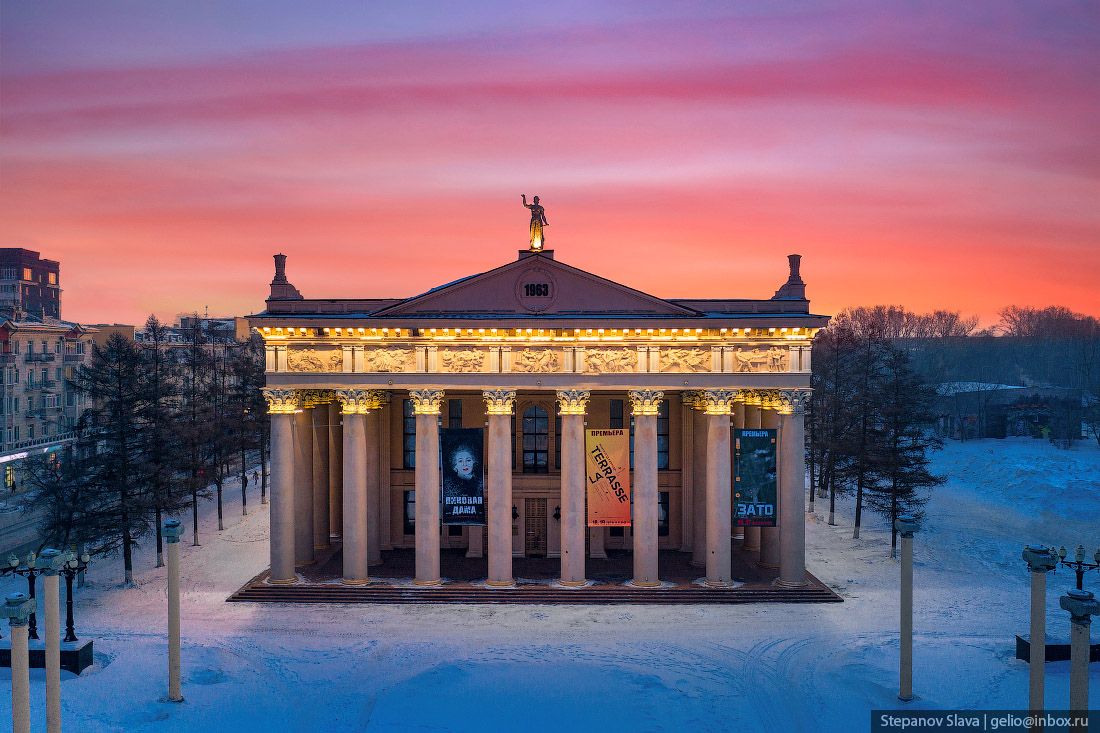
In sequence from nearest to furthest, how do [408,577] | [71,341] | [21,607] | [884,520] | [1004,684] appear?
1. [21,607]
2. [1004,684]
3. [408,577]
4. [884,520]
5. [71,341]

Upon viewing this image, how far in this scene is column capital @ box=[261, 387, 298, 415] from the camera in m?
26.8

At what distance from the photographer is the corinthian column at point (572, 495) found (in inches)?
1058

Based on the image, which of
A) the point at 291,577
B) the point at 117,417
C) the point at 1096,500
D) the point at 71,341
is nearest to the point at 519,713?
the point at 291,577

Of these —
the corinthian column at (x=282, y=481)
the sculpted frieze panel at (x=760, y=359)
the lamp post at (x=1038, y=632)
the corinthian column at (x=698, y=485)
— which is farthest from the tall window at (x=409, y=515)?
the lamp post at (x=1038, y=632)

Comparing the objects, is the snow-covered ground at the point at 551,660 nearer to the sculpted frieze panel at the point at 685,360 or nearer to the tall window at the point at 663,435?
the tall window at the point at 663,435

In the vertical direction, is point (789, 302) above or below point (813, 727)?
above

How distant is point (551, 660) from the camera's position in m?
21.0

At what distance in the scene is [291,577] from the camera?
2725 centimetres

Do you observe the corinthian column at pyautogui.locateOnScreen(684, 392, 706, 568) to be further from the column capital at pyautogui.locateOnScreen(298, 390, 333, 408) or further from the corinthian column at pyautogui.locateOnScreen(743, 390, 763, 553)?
the column capital at pyautogui.locateOnScreen(298, 390, 333, 408)

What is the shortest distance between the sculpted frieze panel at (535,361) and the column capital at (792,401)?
9200 millimetres

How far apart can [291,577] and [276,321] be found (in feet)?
35.0

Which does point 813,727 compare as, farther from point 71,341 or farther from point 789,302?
point 71,341

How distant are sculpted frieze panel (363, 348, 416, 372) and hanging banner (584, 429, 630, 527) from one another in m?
7.89

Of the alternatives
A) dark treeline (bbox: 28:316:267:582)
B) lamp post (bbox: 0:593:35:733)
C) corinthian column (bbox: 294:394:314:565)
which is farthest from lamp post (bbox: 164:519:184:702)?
corinthian column (bbox: 294:394:314:565)
